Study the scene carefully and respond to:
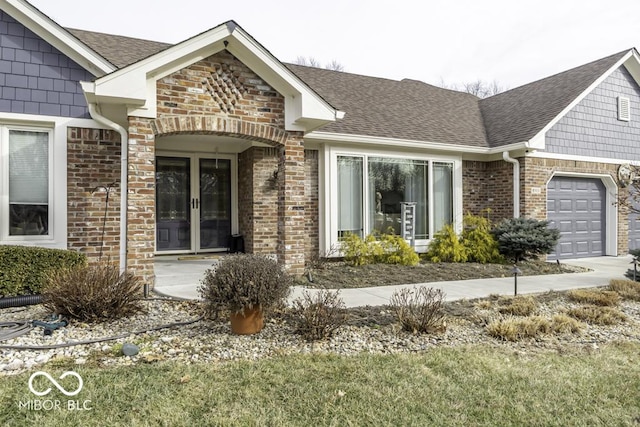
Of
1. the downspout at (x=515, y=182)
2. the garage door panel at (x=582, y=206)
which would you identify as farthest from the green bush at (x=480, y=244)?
the garage door panel at (x=582, y=206)

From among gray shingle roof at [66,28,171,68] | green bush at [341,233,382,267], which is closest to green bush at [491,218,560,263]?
green bush at [341,233,382,267]

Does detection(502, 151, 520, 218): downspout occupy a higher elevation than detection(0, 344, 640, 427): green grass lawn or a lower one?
higher

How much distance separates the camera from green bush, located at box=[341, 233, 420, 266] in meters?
8.70

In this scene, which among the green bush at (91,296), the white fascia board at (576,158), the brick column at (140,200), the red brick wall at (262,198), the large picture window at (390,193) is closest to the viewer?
the green bush at (91,296)

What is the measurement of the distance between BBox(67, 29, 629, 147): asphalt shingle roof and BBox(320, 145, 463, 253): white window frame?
44 cm

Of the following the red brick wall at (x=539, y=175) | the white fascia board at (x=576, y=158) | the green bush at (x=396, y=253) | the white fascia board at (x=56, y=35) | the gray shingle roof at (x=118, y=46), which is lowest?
the green bush at (x=396, y=253)

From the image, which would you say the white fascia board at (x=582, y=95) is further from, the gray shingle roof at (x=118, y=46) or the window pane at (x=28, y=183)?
the window pane at (x=28, y=183)

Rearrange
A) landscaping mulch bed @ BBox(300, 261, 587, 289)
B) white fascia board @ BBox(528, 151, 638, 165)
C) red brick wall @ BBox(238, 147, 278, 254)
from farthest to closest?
white fascia board @ BBox(528, 151, 638, 165) → red brick wall @ BBox(238, 147, 278, 254) → landscaping mulch bed @ BBox(300, 261, 587, 289)

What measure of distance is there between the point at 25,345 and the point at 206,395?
7.08 feet

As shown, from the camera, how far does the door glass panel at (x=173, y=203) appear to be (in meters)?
9.55

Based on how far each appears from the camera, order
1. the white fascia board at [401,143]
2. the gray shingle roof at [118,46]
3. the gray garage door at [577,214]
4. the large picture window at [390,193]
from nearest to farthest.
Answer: the gray shingle roof at [118,46] → the white fascia board at [401,143] → the large picture window at [390,193] → the gray garage door at [577,214]

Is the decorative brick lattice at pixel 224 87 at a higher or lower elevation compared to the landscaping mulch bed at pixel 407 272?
higher

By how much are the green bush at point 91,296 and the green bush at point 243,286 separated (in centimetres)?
115

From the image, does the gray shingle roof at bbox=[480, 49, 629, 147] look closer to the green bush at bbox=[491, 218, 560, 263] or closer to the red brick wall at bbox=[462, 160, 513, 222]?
the red brick wall at bbox=[462, 160, 513, 222]
